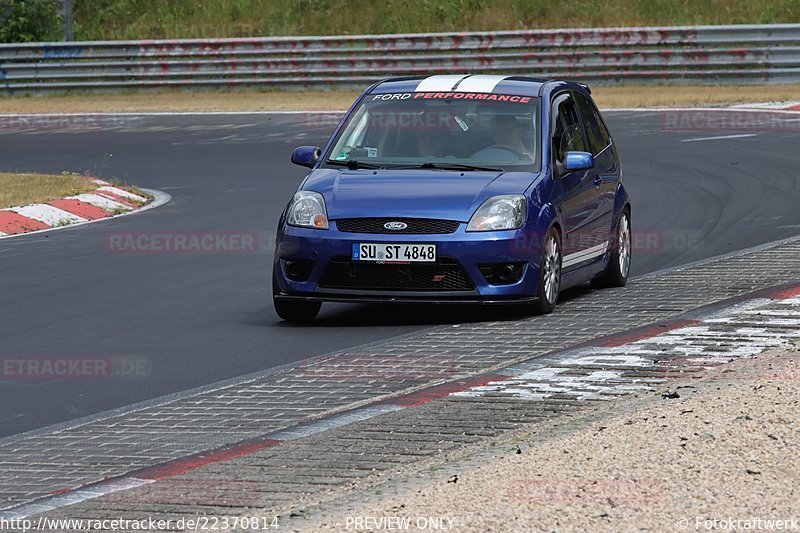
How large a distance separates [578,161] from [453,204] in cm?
111

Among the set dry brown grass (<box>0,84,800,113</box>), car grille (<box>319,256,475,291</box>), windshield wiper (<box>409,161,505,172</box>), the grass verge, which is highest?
windshield wiper (<box>409,161,505,172</box>)

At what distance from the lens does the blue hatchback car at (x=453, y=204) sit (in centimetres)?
1079

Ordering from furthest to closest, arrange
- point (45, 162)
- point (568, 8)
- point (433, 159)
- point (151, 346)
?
point (568, 8), point (45, 162), point (433, 159), point (151, 346)

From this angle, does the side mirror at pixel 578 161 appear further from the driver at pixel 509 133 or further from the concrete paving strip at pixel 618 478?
the concrete paving strip at pixel 618 478

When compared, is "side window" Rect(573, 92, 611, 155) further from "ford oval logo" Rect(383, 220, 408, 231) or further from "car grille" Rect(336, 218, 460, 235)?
"ford oval logo" Rect(383, 220, 408, 231)

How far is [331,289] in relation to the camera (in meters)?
10.9

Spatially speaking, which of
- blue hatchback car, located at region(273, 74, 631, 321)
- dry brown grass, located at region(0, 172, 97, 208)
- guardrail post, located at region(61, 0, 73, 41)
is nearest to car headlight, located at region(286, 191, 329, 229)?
blue hatchback car, located at region(273, 74, 631, 321)

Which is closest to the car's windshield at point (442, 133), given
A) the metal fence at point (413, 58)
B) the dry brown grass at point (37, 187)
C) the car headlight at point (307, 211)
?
the car headlight at point (307, 211)

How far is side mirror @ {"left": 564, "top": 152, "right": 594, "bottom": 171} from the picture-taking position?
11.5 meters

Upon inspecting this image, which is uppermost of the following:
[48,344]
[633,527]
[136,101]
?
[633,527]

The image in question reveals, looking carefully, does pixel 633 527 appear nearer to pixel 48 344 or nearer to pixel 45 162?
pixel 48 344

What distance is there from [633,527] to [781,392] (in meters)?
2.46

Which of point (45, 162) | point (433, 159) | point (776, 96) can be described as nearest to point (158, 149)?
point (45, 162)

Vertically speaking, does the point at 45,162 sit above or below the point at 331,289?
below
